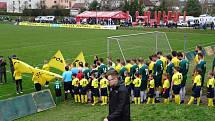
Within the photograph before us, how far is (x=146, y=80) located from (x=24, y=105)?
187 inches

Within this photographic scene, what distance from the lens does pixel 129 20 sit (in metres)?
74.5

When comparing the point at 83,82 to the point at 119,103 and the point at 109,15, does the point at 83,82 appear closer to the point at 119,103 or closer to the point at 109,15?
the point at 119,103

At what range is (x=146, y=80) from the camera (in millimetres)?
14586

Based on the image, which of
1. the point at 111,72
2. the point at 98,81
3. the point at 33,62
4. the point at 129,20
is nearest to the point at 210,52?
the point at 33,62

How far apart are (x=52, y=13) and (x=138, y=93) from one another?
89541mm

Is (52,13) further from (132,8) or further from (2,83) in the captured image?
(2,83)

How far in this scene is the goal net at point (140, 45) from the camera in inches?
1062

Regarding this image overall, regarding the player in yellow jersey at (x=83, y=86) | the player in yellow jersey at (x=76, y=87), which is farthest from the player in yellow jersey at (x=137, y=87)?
the player in yellow jersey at (x=76, y=87)

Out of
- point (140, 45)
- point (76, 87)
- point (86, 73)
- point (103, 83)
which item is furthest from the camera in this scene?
point (140, 45)

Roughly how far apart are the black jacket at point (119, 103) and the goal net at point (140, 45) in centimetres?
2004

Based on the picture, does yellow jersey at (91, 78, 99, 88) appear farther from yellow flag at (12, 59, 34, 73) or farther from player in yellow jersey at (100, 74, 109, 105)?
yellow flag at (12, 59, 34, 73)

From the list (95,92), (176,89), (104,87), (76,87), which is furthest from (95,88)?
(176,89)

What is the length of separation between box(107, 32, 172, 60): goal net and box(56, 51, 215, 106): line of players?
35.7ft

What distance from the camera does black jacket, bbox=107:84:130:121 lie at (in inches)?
234
